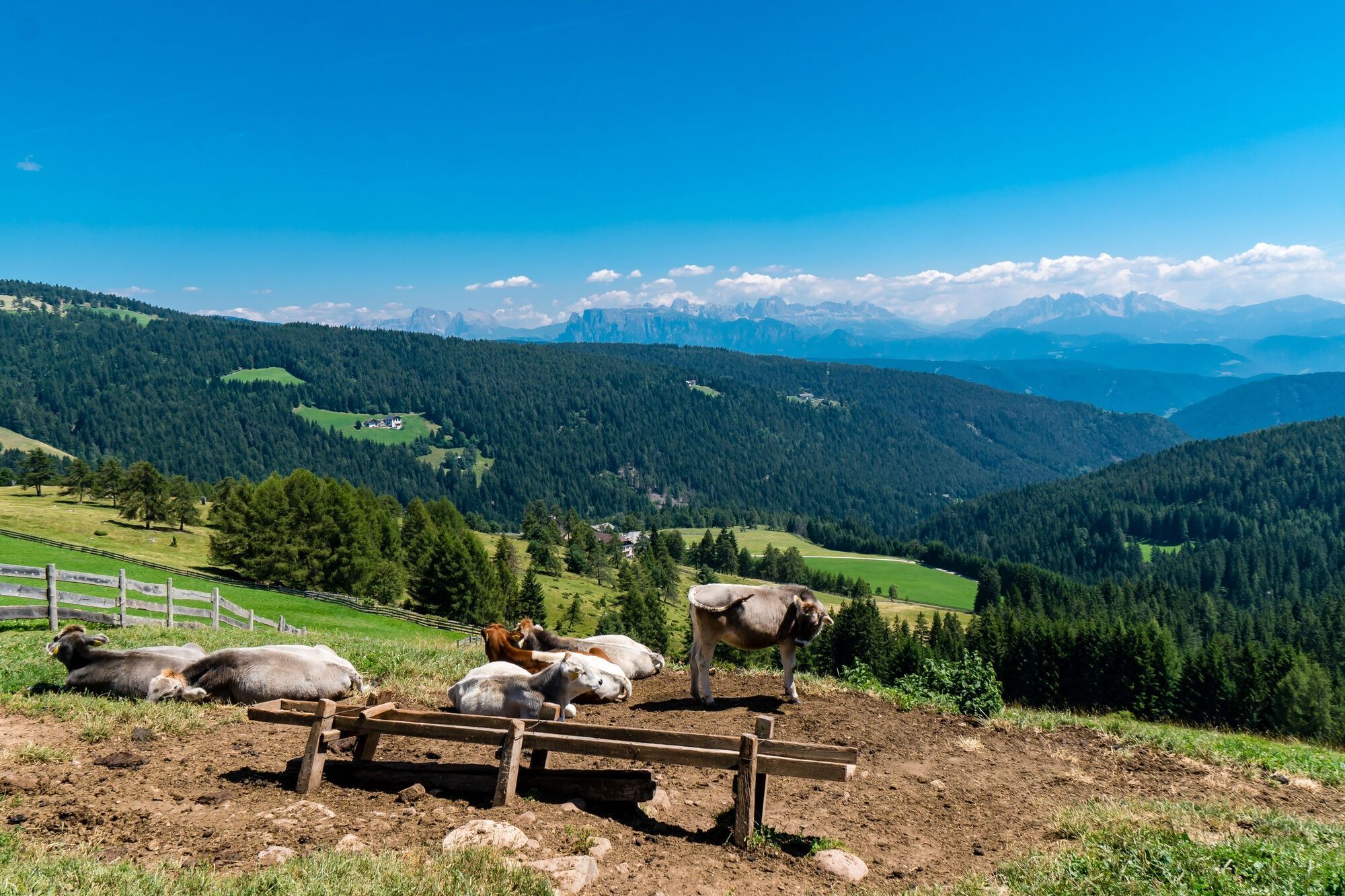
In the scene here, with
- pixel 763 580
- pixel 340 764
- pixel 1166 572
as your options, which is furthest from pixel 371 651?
pixel 1166 572

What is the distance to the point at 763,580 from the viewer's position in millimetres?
156750

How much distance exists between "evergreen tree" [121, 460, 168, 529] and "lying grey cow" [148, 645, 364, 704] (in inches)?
2765

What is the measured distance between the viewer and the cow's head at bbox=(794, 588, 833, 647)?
43.3 ft

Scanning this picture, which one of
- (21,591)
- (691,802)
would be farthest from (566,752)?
(21,591)

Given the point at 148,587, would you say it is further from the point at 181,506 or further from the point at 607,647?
the point at 181,506

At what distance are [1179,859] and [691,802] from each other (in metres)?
5.09

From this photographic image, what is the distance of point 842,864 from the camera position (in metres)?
7.37

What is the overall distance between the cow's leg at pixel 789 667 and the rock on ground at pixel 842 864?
5660 millimetres

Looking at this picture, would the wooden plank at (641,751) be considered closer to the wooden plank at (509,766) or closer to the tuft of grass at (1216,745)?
the wooden plank at (509,766)

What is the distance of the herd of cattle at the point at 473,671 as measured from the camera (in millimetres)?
11711

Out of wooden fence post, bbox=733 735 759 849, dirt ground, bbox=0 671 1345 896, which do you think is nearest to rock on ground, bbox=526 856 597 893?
dirt ground, bbox=0 671 1345 896

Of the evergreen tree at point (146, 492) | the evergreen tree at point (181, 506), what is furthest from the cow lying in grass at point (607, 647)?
the evergreen tree at point (181, 506)

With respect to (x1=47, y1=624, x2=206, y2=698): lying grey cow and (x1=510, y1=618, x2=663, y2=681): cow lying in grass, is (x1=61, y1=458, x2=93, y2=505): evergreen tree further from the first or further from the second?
(x1=510, y1=618, x2=663, y2=681): cow lying in grass

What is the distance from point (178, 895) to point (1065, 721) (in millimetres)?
14082
